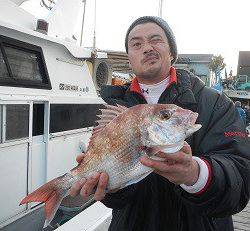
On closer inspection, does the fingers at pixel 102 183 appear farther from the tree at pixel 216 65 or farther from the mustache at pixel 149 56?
the tree at pixel 216 65

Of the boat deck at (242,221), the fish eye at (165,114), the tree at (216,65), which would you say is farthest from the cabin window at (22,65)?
the tree at (216,65)

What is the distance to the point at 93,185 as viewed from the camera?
207 cm

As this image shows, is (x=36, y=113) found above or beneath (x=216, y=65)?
beneath

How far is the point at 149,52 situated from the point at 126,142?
80 cm

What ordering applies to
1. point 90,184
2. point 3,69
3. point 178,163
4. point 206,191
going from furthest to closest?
1. point 3,69
2. point 90,184
3. point 206,191
4. point 178,163

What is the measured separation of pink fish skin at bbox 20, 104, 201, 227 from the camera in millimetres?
1806

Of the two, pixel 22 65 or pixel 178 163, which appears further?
pixel 22 65

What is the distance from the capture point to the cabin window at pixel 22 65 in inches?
162

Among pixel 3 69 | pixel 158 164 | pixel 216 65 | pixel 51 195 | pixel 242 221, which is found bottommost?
pixel 242 221

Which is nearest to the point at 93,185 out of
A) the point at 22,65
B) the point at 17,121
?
the point at 17,121

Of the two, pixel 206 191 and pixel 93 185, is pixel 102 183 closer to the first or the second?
pixel 93 185

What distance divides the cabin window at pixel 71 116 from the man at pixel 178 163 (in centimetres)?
228

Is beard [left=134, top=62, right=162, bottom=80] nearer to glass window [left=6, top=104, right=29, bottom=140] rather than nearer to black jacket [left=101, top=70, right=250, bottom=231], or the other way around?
black jacket [left=101, top=70, right=250, bottom=231]

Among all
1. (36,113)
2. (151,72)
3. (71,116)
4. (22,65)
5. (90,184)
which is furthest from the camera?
(71,116)
